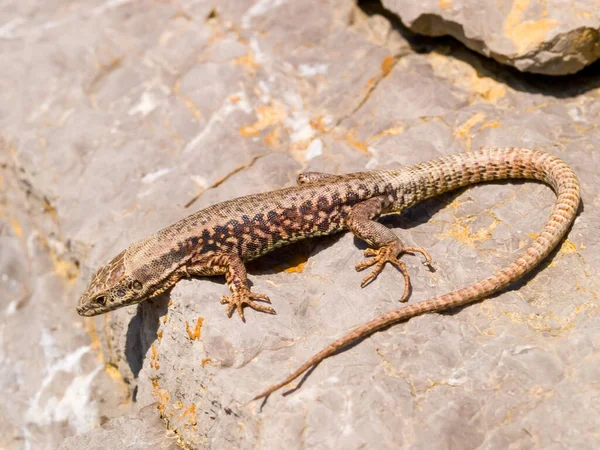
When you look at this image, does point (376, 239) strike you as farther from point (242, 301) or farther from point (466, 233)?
point (242, 301)

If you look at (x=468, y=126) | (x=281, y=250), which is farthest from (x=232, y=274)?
(x=468, y=126)

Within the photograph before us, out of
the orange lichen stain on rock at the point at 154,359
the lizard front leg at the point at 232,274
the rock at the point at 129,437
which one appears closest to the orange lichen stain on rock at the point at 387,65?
the lizard front leg at the point at 232,274

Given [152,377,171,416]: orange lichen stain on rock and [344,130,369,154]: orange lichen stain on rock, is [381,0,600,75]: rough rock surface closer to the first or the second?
[344,130,369,154]: orange lichen stain on rock

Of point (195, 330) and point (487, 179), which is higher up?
point (195, 330)

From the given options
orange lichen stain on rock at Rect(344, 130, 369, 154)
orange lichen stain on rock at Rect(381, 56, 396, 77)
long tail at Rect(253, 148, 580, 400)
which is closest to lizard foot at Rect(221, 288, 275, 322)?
long tail at Rect(253, 148, 580, 400)

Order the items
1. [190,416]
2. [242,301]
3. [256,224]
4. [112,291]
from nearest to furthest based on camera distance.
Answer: [190,416] → [242,301] → [112,291] → [256,224]

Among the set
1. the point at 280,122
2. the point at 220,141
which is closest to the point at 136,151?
the point at 220,141
